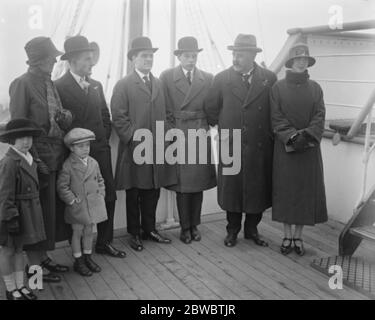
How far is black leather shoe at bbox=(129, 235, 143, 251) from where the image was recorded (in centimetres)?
353

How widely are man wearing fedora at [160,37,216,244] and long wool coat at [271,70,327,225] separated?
56cm

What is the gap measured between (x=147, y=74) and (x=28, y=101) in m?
1.04

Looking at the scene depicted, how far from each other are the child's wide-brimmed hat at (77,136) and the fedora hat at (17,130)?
373mm

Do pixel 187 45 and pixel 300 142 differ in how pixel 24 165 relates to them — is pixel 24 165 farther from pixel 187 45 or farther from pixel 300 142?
pixel 300 142

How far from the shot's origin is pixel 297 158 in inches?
132

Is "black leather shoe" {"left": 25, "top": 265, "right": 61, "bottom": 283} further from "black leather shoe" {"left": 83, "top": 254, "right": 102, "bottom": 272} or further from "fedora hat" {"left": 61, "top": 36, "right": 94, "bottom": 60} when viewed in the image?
"fedora hat" {"left": 61, "top": 36, "right": 94, "bottom": 60}

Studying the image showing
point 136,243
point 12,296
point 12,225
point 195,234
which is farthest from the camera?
point 195,234

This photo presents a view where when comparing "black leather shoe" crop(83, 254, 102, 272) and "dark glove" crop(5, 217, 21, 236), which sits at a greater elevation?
"dark glove" crop(5, 217, 21, 236)

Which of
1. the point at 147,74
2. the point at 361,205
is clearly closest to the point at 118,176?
the point at 147,74

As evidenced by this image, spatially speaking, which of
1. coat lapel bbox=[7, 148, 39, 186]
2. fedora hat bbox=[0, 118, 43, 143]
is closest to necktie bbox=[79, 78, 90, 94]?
fedora hat bbox=[0, 118, 43, 143]

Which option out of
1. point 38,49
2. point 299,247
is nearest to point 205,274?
point 299,247

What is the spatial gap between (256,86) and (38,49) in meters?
1.59

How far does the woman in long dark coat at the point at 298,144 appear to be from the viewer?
3.25 meters

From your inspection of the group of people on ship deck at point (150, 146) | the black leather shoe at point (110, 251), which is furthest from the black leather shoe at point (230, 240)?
the black leather shoe at point (110, 251)
